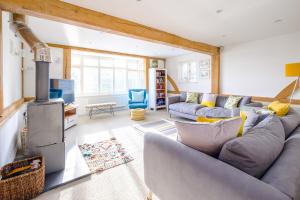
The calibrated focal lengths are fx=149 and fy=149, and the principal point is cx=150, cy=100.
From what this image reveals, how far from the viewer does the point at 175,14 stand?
2.59 metres

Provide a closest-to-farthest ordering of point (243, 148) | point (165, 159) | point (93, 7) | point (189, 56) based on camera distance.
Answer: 1. point (243, 148)
2. point (165, 159)
3. point (93, 7)
4. point (189, 56)

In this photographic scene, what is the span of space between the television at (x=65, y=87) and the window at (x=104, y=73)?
129 cm

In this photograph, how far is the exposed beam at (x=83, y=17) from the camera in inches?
77.9

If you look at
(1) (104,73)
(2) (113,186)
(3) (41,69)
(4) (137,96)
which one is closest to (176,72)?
(4) (137,96)

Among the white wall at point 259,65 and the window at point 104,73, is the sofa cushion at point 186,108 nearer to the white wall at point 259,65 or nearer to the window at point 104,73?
the white wall at point 259,65

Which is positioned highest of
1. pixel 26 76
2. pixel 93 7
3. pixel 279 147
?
pixel 93 7

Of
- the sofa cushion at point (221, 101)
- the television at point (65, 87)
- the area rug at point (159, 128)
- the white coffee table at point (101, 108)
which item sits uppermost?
the television at point (65, 87)

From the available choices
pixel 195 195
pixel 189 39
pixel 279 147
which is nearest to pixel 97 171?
pixel 195 195

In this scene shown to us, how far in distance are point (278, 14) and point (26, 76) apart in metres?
5.91

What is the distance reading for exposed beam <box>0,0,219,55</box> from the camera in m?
1.98

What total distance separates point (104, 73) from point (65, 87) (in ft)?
7.22

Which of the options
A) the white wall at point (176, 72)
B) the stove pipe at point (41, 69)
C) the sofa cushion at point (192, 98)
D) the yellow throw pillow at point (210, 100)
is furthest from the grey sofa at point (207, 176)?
the white wall at point (176, 72)

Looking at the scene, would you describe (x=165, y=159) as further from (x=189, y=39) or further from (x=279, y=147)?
(x=189, y=39)

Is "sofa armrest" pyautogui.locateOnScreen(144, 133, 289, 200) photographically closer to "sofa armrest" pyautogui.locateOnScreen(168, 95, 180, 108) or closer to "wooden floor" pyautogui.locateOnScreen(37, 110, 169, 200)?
"wooden floor" pyautogui.locateOnScreen(37, 110, 169, 200)
